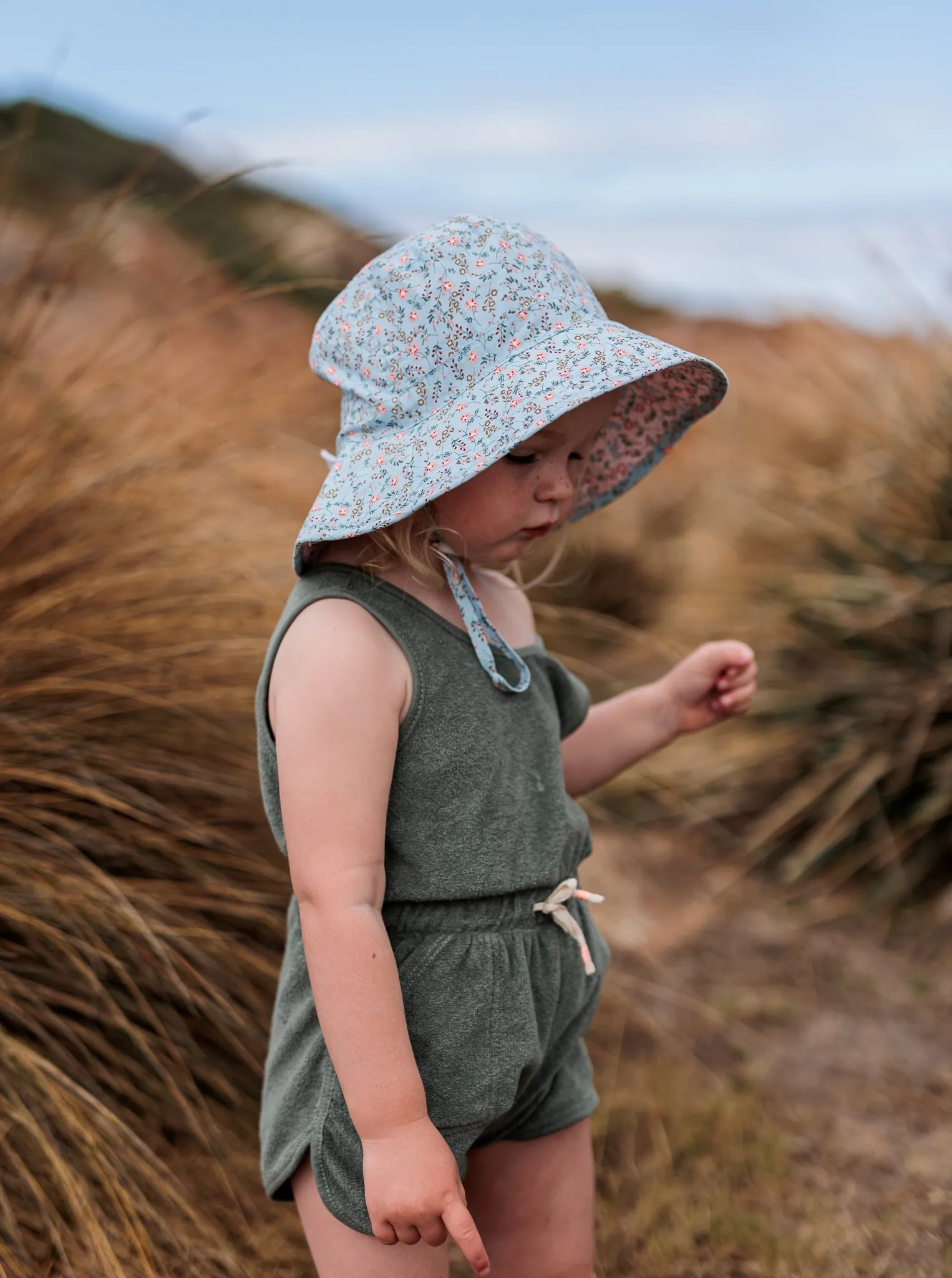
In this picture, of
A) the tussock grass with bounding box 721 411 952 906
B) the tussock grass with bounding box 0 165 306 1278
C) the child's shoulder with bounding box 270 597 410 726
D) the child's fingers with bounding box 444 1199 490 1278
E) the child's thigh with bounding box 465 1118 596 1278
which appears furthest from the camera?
the tussock grass with bounding box 721 411 952 906

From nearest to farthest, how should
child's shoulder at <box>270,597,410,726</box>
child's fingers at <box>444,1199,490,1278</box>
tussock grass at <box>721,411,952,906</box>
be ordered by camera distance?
child's fingers at <box>444,1199,490,1278</box> → child's shoulder at <box>270,597,410,726</box> → tussock grass at <box>721,411,952,906</box>

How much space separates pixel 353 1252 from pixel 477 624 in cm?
72

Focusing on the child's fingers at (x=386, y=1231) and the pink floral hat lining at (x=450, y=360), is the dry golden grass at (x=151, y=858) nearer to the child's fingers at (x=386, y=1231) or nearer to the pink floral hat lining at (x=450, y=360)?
the child's fingers at (x=386, y=1231)

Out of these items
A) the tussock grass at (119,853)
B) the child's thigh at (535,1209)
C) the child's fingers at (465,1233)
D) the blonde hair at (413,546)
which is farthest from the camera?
the tussock grass at (119,853)

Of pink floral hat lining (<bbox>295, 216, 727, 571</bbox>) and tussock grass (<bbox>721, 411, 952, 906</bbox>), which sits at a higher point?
pink floral hat lining (<bbox>295, 216, 727, 571</bbox>)

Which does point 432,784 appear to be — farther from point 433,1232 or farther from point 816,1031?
point 816,1031

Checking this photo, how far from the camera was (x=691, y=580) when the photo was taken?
4.62 metres

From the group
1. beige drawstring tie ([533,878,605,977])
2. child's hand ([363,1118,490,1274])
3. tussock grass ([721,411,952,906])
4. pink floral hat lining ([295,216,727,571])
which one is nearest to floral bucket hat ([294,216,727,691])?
pink floral hat lining ([295,216,727,571])

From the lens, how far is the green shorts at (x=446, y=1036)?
1.41 metres

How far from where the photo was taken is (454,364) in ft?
4.78

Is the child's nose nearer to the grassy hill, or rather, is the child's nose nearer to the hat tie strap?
the hat tie strap

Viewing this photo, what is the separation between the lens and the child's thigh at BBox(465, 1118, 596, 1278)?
5.28ft

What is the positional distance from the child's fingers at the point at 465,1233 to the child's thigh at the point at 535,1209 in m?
0.36

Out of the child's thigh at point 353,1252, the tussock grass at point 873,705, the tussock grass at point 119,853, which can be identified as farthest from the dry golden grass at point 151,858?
the tussock grass at point 873,705
